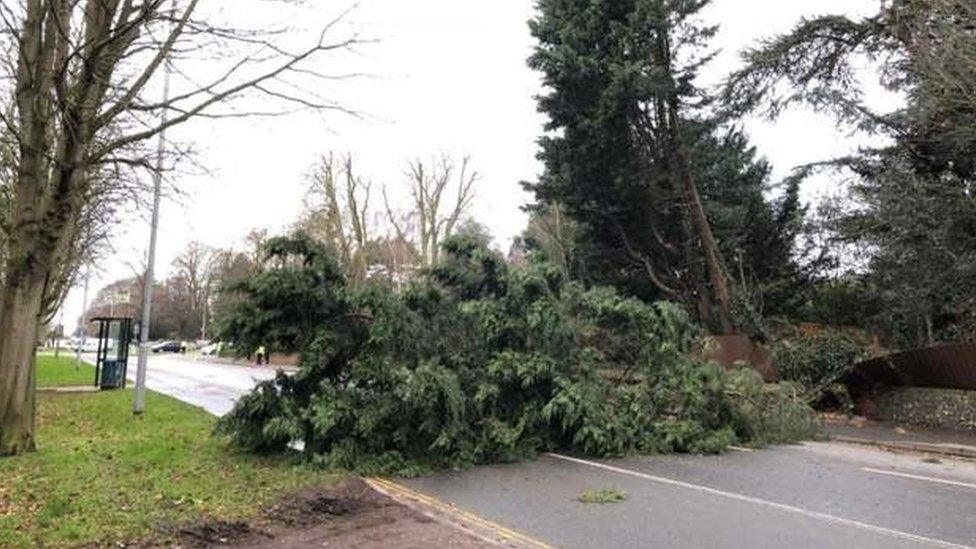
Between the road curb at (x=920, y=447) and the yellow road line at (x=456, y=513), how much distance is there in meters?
8.76

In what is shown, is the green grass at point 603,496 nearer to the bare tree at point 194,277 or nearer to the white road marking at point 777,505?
the white road marking at point 777,505

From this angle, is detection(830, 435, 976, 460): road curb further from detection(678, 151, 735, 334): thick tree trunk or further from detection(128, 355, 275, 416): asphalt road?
detection(128, 355, 275, 416): asphalt road

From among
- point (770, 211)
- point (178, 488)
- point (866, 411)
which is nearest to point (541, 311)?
point (178, 488)

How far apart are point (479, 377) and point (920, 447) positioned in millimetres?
7560

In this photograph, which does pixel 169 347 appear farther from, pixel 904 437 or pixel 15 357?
pixel 904 437

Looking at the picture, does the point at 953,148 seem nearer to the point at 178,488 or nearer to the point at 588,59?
the point at 588,59

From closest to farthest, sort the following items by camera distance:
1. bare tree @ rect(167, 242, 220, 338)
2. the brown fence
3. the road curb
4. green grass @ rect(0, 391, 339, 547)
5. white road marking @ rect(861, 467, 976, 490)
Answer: green grass @ rect(0, 391, 339, 547) < white road marking @ rect(861, 467, 976, 490) < the road curb < the brown fence < bare tree @ rect(167, 242, 220, 338)

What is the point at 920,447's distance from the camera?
13.7 meters

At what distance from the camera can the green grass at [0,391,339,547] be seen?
23.2 feet

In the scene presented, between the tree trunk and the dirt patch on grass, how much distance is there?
5.35 metres

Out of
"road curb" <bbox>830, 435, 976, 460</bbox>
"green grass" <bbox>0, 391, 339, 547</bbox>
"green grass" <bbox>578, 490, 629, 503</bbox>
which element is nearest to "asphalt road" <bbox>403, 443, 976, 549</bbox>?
"green grass" <bbox>578, 490, 629, 503</bbox>

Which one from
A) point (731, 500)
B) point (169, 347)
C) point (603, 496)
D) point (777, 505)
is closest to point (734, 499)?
point (731, 500)

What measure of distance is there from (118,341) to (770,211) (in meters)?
21.2

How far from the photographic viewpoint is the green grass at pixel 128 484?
706 cm
